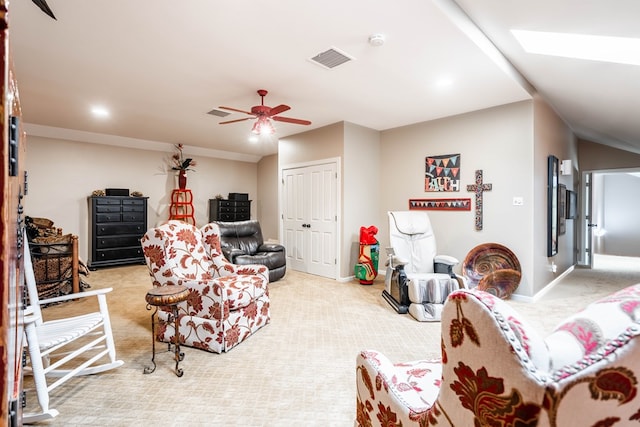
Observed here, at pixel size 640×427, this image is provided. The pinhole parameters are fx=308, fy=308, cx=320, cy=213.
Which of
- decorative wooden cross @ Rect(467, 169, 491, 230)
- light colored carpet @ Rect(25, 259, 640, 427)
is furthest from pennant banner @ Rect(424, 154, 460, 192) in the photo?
light colored carpet @ Rect(25, 259, 640, 427)

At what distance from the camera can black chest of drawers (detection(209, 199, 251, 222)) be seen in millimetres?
7398

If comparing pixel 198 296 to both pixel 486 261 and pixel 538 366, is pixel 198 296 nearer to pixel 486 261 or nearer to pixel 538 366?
pixel 538 366

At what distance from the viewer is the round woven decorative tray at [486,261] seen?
389cm

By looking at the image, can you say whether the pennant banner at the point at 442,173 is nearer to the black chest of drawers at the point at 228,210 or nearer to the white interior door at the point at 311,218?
the white interior door at the point at 311,218

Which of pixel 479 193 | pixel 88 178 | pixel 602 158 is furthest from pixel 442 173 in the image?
pixel 88 178

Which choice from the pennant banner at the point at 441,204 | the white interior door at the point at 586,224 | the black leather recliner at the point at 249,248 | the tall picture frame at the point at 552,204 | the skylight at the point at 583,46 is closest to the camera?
the skylight at the point at 583,46

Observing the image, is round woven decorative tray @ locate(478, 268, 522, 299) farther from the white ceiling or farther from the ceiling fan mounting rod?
the ceiling fan mounting rod

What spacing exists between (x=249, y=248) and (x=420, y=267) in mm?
2651

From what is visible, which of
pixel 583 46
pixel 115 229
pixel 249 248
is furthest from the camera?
pixel 115 229

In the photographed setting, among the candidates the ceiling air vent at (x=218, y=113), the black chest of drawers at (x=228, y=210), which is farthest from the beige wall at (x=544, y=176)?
the black chest of drawers at (x=228, y=210)

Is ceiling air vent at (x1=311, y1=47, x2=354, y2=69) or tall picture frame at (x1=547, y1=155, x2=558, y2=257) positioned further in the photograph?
tall picture frame at (x1=547, y1=155, x2=558, y2=257)

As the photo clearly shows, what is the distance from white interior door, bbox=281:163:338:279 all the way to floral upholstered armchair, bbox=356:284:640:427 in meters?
4.35

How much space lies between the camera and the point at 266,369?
2229 mm

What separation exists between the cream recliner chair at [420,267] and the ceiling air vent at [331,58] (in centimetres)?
203
